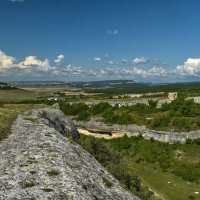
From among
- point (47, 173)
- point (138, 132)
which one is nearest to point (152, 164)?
point (138, 132)

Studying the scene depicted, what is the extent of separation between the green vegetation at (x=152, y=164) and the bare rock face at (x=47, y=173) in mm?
8130

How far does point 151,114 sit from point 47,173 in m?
79.7

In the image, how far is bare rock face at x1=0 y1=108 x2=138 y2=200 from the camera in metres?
22.0

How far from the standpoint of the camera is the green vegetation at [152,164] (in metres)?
42.9

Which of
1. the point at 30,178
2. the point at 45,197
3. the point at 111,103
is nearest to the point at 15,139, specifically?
the point at 30,178

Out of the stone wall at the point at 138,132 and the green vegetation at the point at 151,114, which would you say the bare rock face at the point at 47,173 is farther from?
the green vegetation at the point at 151,114

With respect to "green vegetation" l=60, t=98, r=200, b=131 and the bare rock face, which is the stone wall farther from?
the bare rock face

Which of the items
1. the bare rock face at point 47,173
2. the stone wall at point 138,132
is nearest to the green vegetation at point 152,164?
the stone wall at point 138,132

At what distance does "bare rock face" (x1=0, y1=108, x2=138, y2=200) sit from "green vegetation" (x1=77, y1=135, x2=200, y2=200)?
813 centimetres

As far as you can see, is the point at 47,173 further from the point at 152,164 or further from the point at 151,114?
the point at 151,114

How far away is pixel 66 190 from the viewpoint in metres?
22.7

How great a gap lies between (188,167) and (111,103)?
62.9 metres

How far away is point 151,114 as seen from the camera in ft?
338

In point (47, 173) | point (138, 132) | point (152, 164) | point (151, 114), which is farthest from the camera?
point (151, 114)
